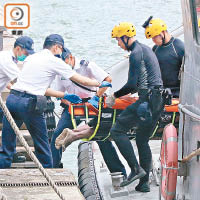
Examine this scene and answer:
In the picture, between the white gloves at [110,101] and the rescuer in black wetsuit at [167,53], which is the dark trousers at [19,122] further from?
the rescuer in black wetsuit at [167,53]

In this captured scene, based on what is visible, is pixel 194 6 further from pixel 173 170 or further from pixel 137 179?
pixel 137 179

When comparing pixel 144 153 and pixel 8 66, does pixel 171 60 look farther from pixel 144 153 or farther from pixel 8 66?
pixel 8 66

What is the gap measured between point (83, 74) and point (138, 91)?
1931 millimetres

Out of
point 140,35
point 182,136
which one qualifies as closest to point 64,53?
point 182,136

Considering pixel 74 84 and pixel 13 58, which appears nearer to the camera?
pixel 13 58

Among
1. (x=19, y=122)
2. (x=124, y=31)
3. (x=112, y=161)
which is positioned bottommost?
(x=112, y=161)

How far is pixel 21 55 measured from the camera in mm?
9766

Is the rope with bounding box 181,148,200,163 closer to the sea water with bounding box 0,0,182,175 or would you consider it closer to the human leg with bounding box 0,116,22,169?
the human leg with bounding box 0,116,22,169

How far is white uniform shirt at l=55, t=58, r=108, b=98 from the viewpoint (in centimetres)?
1002

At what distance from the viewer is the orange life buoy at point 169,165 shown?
6688 mm

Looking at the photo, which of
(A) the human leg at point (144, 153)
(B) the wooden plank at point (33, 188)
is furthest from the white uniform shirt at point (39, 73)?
(B) the wooden plank at point (33, 188)

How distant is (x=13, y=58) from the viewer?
9664mm

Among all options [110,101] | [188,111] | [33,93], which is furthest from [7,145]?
[188,111]

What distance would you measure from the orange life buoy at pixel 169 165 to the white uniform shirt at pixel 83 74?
10.3 feet
